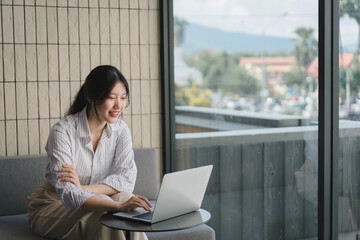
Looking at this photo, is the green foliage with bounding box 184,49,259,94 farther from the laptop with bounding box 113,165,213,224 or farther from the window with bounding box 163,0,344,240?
the laptop with bounding box 113,165,213,224

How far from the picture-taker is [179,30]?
3.53 metres

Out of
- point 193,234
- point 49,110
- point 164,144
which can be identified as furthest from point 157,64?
point 193,234

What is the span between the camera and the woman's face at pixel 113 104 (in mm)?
2395

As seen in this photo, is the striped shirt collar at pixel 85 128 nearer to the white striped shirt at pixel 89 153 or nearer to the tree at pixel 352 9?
the white striped shirt at pixel 89 153

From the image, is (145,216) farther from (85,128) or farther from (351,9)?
(351,9)

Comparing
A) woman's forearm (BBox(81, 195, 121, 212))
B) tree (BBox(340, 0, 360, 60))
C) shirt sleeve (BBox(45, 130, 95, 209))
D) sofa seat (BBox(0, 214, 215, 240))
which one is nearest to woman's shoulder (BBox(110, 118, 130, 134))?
shirt sleeve (BBox(45, 130, 95, 209))

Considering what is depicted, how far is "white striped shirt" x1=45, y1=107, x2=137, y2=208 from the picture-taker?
2.39 metres

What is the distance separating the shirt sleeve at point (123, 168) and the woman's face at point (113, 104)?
195 mm

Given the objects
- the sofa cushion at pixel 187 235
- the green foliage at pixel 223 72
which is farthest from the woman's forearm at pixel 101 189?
the green foliage at pixel 223 72

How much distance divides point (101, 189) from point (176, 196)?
554mm

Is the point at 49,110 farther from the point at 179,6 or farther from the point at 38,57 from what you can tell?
the point at 179,6

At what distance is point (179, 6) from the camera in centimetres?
351

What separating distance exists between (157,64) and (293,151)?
141cm

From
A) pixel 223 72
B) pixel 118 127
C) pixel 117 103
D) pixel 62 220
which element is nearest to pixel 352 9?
pixel 223 72
